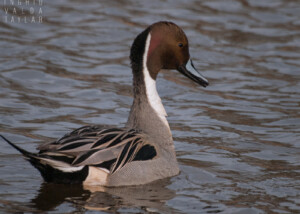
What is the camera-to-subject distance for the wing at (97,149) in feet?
21.5


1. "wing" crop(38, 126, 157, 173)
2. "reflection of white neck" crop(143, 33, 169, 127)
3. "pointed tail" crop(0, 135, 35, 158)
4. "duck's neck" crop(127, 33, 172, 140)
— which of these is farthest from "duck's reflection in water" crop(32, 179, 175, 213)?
"reflection of white neck" crop(143, 33, 169, 127)

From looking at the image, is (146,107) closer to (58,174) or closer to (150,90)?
(150,90)

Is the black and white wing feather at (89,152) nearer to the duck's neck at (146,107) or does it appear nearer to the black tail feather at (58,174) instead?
the black tail feather at (58,174)

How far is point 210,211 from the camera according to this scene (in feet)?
21.0

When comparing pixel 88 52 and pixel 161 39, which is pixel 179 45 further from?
pixel 88 52

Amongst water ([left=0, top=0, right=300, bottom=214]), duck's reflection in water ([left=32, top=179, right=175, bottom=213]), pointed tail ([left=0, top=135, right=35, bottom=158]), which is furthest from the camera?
water ([left=0, top=0, right=300, bottom=214])

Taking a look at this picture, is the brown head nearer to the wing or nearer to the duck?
the duck

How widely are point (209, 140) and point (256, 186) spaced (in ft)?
5.25

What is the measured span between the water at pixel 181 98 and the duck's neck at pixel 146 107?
549mm

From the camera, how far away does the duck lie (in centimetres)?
661

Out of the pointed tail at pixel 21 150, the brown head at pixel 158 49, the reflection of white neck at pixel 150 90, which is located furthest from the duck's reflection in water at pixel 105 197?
the brown head at pixel 158 49

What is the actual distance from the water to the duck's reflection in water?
0.01m

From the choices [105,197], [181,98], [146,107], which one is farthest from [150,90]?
[181,98]

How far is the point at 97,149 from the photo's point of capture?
265 inches
